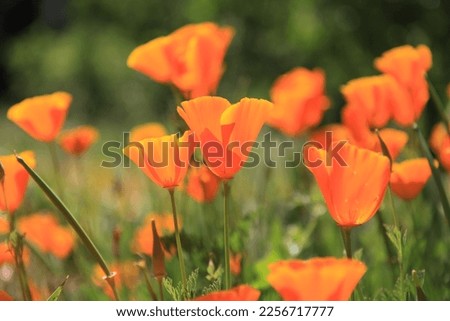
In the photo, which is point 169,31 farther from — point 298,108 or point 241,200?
point 298,108

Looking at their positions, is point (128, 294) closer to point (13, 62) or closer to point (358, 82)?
point (358, 82)

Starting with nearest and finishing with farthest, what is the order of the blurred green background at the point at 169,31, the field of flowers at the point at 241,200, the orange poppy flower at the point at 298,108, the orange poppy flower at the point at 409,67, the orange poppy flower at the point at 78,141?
the field of flowers at the point at 241,200, the orange poppy flower at the point at 409,67, the orange poppy flower at the point at 78,141, the orange poppy flower at the point at 298,108, the blurred green background at the point at 169,31

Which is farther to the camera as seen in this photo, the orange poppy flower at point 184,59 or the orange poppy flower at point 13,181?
the orange poppy flower at point 184,59

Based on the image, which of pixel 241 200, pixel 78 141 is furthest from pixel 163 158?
pixel 241 200

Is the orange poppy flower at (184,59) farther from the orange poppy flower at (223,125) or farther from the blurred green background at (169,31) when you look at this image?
the blurred green background at (169,31)

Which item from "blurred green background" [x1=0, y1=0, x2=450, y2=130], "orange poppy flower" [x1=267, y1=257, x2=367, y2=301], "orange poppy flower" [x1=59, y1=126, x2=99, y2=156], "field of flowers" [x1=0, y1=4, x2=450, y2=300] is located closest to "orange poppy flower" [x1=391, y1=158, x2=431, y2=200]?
"field of flowers" [x1=0, y1=4, x2=450, y2=300]

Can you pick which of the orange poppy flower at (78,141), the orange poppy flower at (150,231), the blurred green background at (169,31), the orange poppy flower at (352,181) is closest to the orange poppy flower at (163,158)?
the orange poppy flower at (352,181)

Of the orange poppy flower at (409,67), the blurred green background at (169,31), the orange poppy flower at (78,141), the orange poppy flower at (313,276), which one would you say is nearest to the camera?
the orange poppy flower at (313,276)
